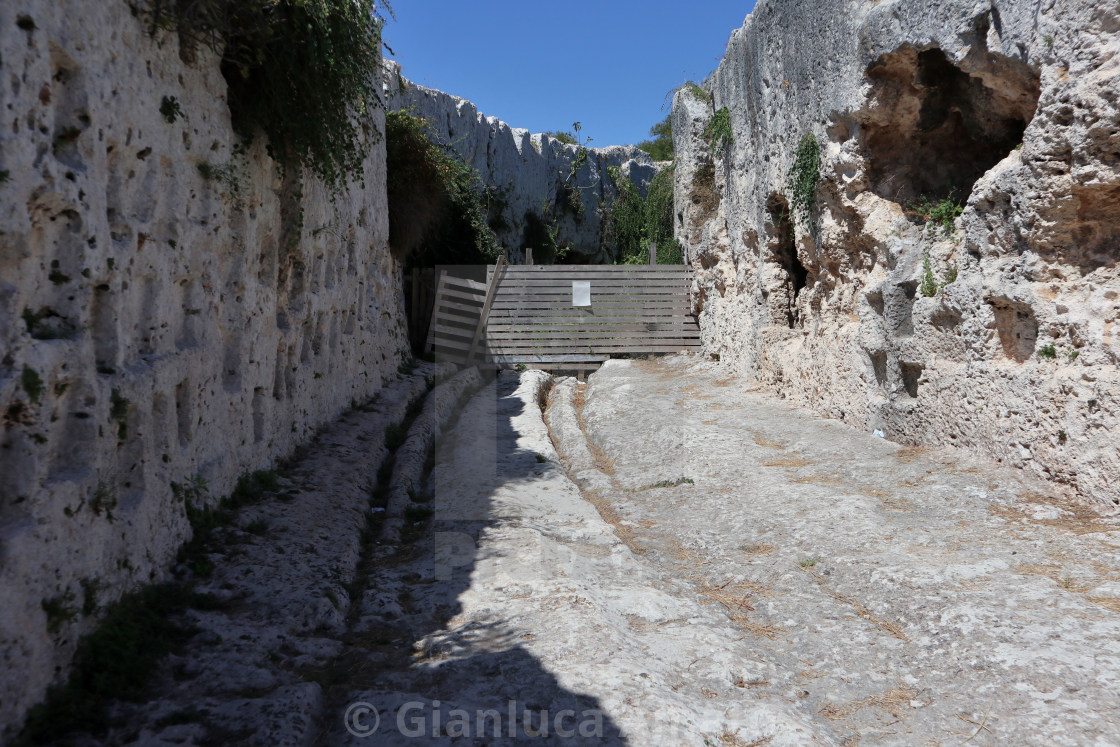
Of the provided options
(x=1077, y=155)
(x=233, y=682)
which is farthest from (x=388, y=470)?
(x=1077, y=155)

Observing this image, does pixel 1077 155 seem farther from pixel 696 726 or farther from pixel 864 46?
pixel 696 726

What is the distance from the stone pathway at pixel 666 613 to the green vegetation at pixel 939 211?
198cm

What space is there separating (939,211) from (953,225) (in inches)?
9.8

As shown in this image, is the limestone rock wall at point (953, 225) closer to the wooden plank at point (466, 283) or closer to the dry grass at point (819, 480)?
the dry grass at point (819, 480)

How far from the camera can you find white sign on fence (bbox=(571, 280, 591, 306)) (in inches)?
588

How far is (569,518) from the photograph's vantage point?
5551 millimetres

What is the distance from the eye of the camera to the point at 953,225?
6.42 metres

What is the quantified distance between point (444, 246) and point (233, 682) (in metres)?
12.7

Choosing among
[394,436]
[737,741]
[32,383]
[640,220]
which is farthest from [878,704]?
[640,220]

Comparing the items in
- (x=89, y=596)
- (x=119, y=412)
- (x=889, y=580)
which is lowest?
(x=889, y=580)

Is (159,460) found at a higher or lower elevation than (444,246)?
lower

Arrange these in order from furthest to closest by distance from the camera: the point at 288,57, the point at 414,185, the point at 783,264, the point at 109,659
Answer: the point at 414,185 → the point at 783,264 → the point at 288,57 → the point at 109,659

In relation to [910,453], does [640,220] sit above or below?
above

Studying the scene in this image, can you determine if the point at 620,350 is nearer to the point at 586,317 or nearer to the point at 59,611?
the point at 586,317
